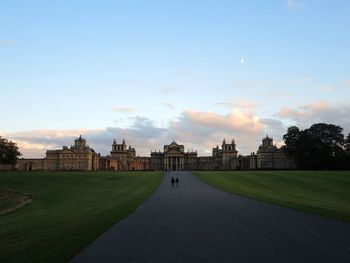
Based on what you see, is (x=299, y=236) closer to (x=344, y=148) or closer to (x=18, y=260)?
(x=18, y=260)

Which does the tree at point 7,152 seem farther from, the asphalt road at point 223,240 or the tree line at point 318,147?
the asphalt road at point 223,240

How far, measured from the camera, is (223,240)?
52.0ft

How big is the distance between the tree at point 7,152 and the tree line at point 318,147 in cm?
8429

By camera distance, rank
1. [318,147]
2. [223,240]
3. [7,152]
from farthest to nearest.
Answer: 1. [318,147]
2. [7,152]
3. [223,240]

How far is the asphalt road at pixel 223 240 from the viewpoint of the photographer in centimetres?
1285

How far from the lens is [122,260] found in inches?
490

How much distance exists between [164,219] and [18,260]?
1107 centimetres

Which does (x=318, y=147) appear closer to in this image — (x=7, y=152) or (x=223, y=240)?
(x=7, y=152)

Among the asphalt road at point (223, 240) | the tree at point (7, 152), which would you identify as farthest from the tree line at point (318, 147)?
the asphalt road at point (223, 240)

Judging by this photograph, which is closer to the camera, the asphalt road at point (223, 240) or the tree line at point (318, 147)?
the asphalt road at point (223, 240)

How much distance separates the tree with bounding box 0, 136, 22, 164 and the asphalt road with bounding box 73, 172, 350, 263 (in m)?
122

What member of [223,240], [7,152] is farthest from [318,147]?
[223,240]

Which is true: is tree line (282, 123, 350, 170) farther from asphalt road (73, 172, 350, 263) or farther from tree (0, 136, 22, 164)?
asphalt road (73, 172, 350, 263)

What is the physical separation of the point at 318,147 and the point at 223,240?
136m
